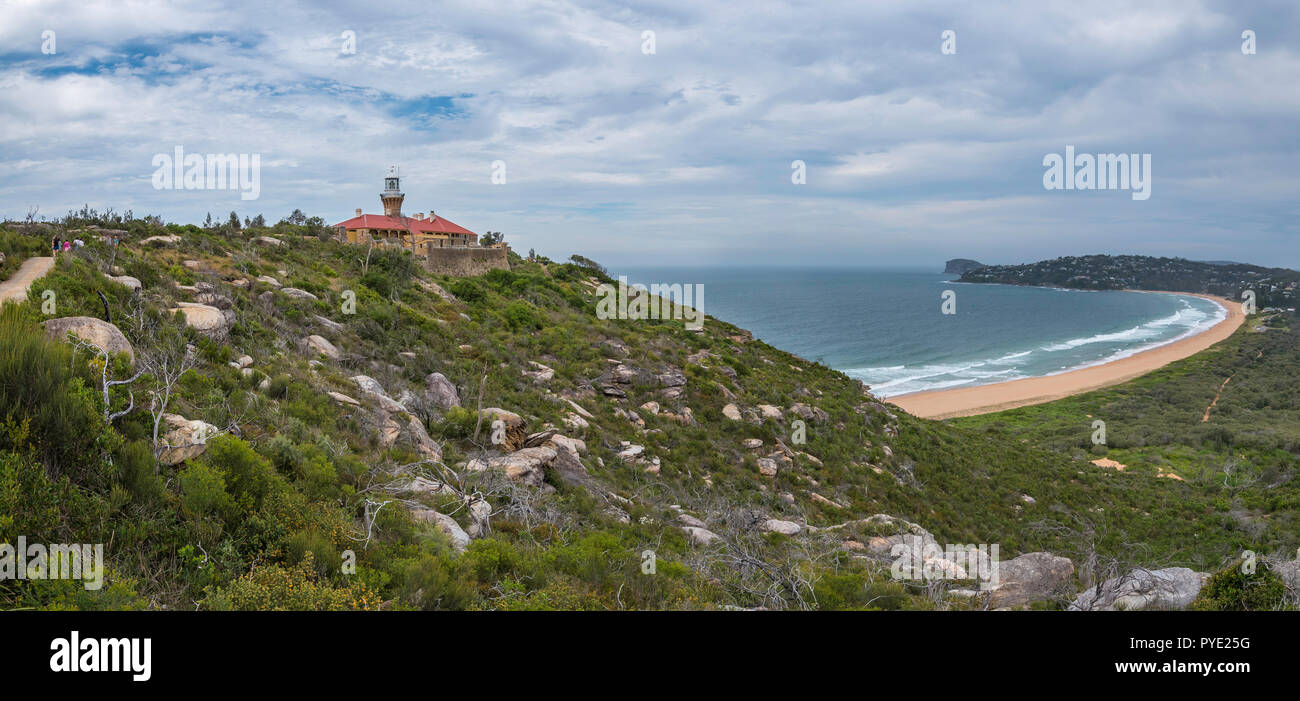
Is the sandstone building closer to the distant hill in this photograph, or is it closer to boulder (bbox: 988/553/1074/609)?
boulder (bbox: 988/553/1074/609)

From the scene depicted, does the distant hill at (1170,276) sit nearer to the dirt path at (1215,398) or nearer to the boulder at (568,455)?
the dirt path at (1215,398)

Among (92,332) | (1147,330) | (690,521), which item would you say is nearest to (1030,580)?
(690,521)

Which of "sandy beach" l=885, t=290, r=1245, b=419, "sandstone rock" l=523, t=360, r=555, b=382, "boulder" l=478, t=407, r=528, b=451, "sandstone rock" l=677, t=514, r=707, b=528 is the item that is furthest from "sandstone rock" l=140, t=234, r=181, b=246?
"sandy beach" l=885, t=290, r=1245, b=419

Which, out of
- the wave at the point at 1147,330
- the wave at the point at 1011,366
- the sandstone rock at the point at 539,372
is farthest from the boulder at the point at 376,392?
the wave at the point at 1147,330

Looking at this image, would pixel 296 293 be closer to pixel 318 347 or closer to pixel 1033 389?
pixel 318 347
